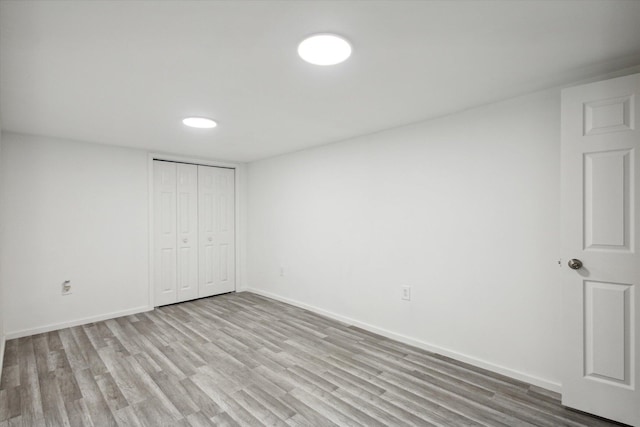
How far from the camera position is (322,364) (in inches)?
105

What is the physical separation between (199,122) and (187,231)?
2222 mm

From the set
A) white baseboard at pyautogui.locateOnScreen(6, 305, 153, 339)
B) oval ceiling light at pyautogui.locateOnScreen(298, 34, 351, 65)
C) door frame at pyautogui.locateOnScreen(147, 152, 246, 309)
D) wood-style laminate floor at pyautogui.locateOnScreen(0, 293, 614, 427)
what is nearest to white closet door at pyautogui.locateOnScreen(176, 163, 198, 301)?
door frame at pyautogui.locateOnScreen(147, 152, 246, 309)

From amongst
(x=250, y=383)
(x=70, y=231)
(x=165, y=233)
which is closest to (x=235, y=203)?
(x=165, y=233)

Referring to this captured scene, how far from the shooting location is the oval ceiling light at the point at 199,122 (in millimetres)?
2858

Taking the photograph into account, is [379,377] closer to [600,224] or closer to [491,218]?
[491,218]

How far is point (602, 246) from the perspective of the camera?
6.41 feet

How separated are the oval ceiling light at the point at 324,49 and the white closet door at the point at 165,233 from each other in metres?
3.38

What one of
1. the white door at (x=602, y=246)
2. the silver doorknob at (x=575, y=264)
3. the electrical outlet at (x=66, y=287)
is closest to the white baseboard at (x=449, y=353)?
the white door at (x=602, y=246)

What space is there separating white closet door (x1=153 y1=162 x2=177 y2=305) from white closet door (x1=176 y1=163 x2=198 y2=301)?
7 cm

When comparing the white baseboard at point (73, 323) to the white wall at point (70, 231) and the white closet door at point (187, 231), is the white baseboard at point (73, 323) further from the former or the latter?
the white closet door at point (187, 231)

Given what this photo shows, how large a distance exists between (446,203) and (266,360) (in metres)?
2.13

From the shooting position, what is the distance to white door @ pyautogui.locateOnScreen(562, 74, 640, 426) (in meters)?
1.86

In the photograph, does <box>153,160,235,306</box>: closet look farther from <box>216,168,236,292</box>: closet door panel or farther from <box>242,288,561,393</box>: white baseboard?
<box>242,288,561,393</box>: white baseboard

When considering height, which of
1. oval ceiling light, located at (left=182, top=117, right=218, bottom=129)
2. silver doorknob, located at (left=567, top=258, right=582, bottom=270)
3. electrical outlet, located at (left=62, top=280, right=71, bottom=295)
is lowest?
electrical outlet, located at (left=62, top=280, right=71, bottom=295)
